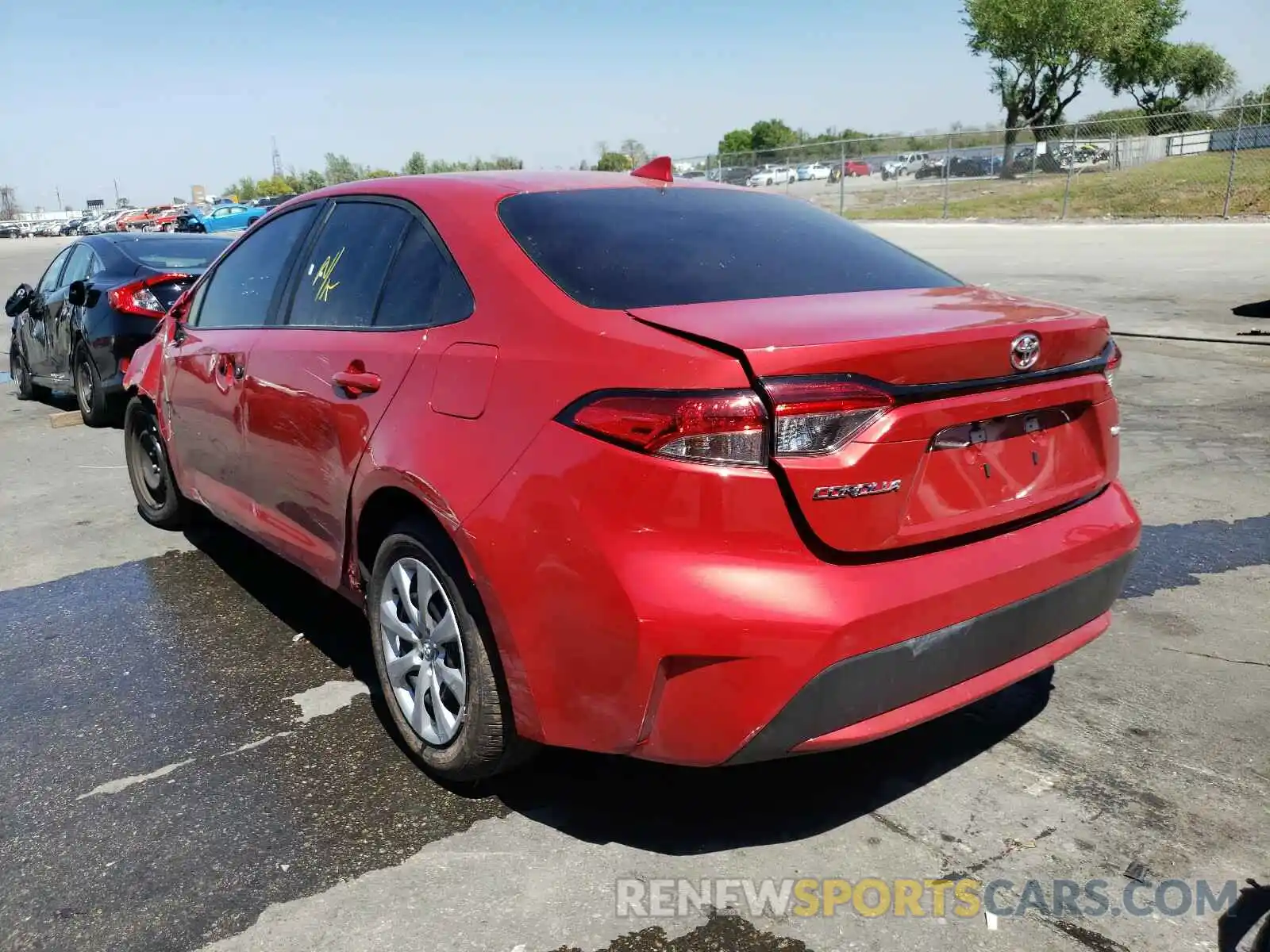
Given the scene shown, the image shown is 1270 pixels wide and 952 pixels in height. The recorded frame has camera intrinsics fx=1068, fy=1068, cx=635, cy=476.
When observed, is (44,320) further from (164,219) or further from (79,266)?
(164,219)

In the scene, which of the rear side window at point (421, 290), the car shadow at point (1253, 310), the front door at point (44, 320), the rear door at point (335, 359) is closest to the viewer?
the rear side window at point (421, 290)

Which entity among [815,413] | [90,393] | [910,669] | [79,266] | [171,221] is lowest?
[90,393]

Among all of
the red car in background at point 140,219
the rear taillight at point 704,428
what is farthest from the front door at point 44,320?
the red car in background at point 140,219

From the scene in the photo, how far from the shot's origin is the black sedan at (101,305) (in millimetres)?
8008

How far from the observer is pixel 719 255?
3.07m

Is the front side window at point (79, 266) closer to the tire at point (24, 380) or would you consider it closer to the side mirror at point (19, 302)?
the side mirror at point (19, 302)

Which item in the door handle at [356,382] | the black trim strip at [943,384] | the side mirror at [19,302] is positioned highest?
the black trim strip at [943,384]

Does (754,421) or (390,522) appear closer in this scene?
(754,421)

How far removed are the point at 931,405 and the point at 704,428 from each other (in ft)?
1.77

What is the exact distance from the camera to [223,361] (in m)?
4.19

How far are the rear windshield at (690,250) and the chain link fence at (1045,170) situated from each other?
24558mm

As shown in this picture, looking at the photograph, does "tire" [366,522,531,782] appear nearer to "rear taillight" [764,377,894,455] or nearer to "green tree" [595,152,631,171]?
"rear taillight" [764,377,894,455]

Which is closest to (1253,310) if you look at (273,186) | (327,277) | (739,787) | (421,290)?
(739,787)

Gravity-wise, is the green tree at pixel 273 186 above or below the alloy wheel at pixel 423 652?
above
